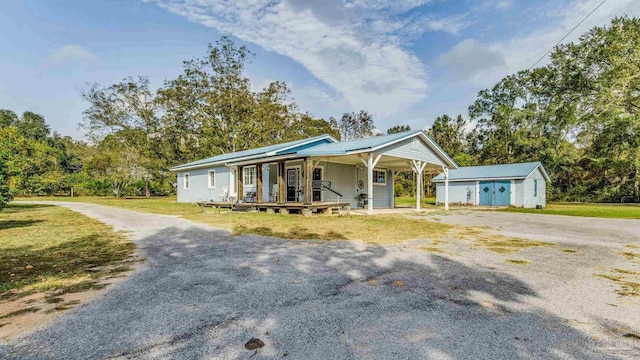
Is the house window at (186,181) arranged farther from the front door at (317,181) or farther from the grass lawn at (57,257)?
the grass lawn at (57,257)

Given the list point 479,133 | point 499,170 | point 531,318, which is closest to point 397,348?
point 531,318

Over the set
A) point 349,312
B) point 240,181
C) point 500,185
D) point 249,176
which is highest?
point 249,176

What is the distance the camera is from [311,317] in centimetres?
286

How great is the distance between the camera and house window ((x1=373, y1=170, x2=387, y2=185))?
18656mm

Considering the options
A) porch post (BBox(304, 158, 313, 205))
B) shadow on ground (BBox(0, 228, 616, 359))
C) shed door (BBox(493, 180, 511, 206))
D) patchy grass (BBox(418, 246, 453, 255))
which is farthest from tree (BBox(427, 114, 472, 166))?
shadow on ground (BBox(0, 228, 616, 359))

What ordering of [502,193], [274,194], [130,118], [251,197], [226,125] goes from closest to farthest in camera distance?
[274,194], [251,197], [502,193], [226,125], [130,118]

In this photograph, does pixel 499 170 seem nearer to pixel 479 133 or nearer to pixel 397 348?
pixel 479 133

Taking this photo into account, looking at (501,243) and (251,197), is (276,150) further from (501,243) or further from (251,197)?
(501,243)

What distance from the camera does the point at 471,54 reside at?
18344 mm

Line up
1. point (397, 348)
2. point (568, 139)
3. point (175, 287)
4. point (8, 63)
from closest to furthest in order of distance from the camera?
point (397, 348) < point (175, 287) < point (8, 63) < point (568, 139)

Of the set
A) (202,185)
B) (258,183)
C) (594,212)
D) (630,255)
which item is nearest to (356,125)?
(202,185)

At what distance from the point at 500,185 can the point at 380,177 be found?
10.5 m

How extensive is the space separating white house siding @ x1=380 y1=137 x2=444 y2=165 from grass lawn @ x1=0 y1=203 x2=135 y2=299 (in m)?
10.4

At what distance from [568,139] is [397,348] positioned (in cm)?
3877
